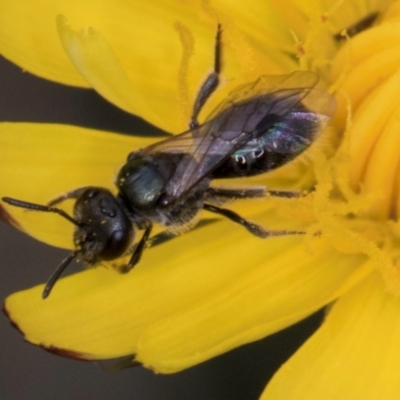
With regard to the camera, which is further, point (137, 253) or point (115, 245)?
point (137, 253)

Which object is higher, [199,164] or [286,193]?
[199,164]

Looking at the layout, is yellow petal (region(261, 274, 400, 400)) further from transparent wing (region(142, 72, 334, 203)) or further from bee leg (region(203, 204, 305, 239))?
transparent wing (region(142, 72, 334, 203))

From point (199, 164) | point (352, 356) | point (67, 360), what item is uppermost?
point (199, 164)

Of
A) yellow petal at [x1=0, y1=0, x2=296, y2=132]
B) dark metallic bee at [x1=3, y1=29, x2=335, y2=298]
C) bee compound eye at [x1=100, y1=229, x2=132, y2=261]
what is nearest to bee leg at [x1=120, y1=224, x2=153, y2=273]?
dark metallic bee at [x1=3, y1=29, x2=335, y2=298]

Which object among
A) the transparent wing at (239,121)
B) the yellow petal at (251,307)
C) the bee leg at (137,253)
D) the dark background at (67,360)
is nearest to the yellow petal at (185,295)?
the yellow petal at (251,307)

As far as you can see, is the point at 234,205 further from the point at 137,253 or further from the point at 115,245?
the point at 115,245

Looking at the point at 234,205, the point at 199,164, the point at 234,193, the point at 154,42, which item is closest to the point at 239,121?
the point at 199,164
